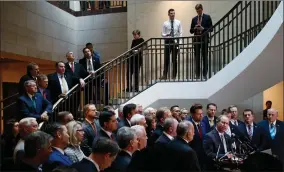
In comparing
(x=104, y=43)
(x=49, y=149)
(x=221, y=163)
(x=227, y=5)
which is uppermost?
(x=227, y=5)

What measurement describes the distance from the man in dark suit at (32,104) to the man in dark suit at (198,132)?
197 cm

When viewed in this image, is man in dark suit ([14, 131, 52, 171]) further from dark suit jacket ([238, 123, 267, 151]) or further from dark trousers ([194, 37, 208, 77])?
dark trousers ([194, 37, 208, 77])

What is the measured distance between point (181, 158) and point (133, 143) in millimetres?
548

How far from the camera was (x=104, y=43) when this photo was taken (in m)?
10.4

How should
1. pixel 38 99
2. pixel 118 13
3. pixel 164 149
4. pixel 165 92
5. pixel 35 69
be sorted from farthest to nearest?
pixel 118 13 → pixel 165 92 → pixel 35 69 → pixel 38 99 → pixel 164 149

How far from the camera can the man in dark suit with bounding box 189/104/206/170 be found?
428 centimetres

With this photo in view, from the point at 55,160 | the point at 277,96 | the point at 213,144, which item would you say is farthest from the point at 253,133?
the point at 277,96

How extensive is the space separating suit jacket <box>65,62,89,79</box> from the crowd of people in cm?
151

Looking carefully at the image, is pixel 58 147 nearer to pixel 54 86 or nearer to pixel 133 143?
pixel 133 143

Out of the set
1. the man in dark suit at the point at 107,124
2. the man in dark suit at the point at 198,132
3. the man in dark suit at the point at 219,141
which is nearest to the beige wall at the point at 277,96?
the man in dark suit at the point at 198,132

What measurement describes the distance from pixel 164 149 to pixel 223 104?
4042 millimetres

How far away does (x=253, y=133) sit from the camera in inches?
203

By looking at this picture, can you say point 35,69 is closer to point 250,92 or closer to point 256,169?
point 256,169

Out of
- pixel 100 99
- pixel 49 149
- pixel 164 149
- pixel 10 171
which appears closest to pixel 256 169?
pixel 164 149
